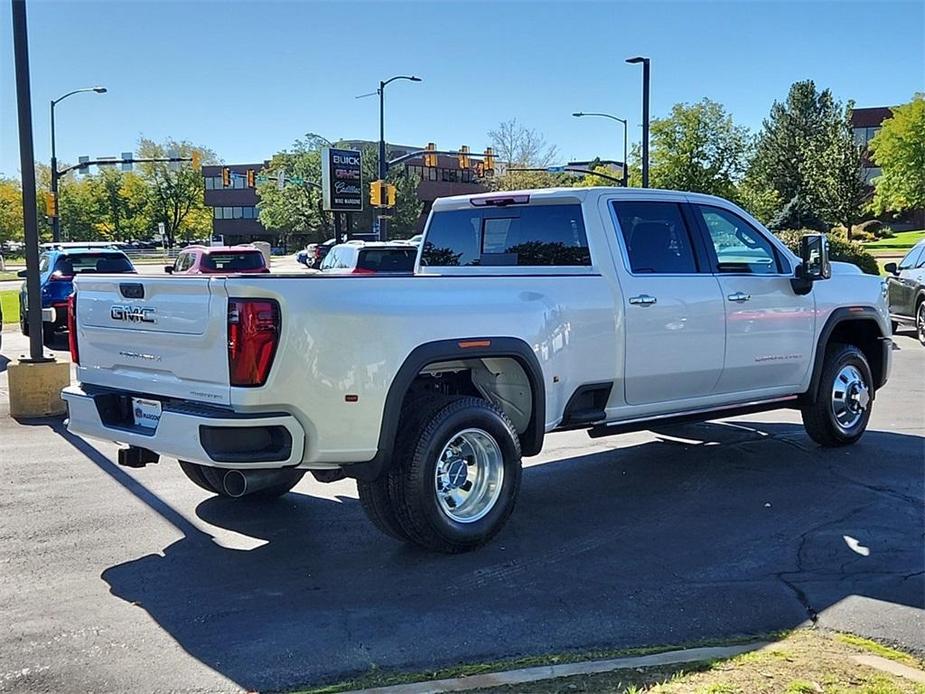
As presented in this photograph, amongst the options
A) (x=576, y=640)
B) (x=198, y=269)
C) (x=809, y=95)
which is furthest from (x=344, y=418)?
(x=809, y=95)

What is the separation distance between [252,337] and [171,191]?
98.8 metres

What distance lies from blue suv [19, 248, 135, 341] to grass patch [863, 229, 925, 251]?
161 ft

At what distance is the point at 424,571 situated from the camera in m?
5.12

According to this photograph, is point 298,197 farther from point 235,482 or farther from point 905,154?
point 235,482

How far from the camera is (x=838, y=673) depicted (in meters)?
3.70

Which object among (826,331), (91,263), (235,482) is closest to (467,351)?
(235,482)

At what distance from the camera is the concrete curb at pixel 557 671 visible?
3.58 meters

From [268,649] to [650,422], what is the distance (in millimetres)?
3404

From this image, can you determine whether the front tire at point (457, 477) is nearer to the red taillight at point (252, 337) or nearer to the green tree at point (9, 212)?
the red taillight at point (252, 337)

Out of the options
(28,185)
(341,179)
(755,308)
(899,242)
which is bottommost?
(755,308)

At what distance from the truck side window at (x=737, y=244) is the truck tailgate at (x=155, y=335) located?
391 centimetres

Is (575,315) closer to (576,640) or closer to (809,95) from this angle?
(576,640)

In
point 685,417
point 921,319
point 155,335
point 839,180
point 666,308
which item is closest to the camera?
point 155,335

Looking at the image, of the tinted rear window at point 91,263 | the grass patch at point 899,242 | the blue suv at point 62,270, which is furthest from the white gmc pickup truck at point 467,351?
the grass patch at point 899,242
